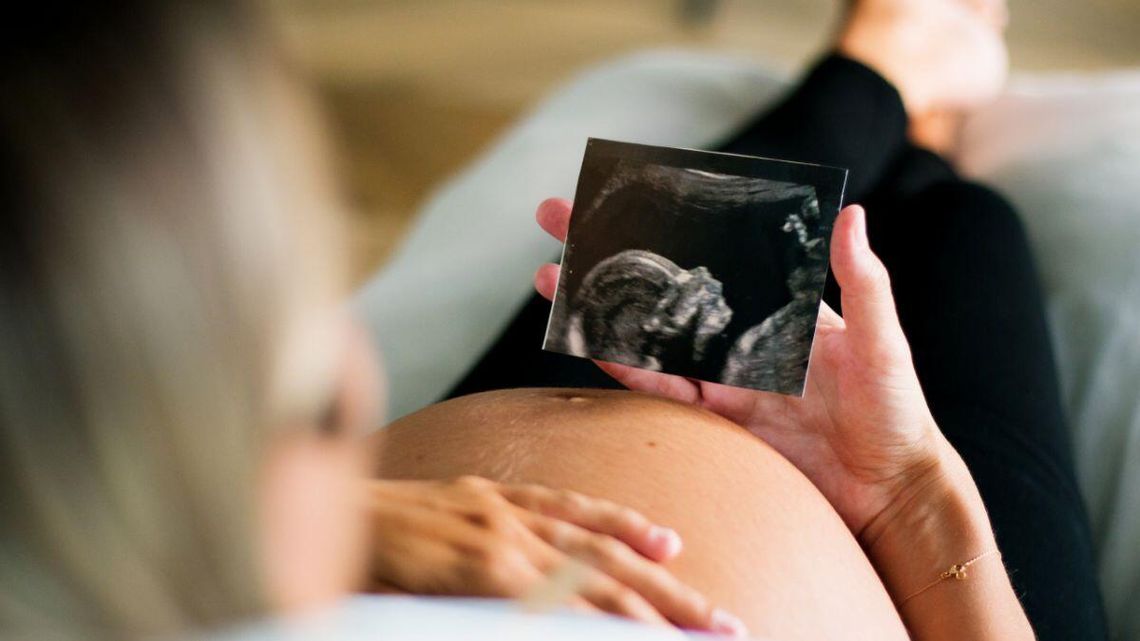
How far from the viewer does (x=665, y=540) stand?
574 millimetres

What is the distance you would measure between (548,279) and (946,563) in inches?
14.3

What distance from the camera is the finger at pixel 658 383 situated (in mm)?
829

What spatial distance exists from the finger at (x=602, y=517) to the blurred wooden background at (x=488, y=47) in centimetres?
148

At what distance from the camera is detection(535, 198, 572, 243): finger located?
0.82m

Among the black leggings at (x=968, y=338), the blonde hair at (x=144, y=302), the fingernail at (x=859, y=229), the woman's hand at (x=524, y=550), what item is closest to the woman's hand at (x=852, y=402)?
the fingernail at (x=859, y=229)

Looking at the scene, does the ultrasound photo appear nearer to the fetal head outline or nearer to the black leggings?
the fetal head outline

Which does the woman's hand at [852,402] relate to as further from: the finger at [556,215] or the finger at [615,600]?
the finger at [615,600]

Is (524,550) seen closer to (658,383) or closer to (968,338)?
(658,383)

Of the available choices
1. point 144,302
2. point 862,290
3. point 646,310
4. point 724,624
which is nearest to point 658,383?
point 646,310

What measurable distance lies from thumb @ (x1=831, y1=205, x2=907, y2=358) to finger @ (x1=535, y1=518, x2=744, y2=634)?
9.0 inches

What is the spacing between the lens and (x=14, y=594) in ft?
1.11

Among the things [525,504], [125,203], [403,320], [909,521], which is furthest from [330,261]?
[403,320]

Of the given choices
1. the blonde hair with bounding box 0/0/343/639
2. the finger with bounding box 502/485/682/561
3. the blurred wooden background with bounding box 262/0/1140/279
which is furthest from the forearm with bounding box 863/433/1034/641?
the blurred wooden background with bounding box 262/0/1140/279

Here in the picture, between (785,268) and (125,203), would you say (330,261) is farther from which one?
(785,268)
